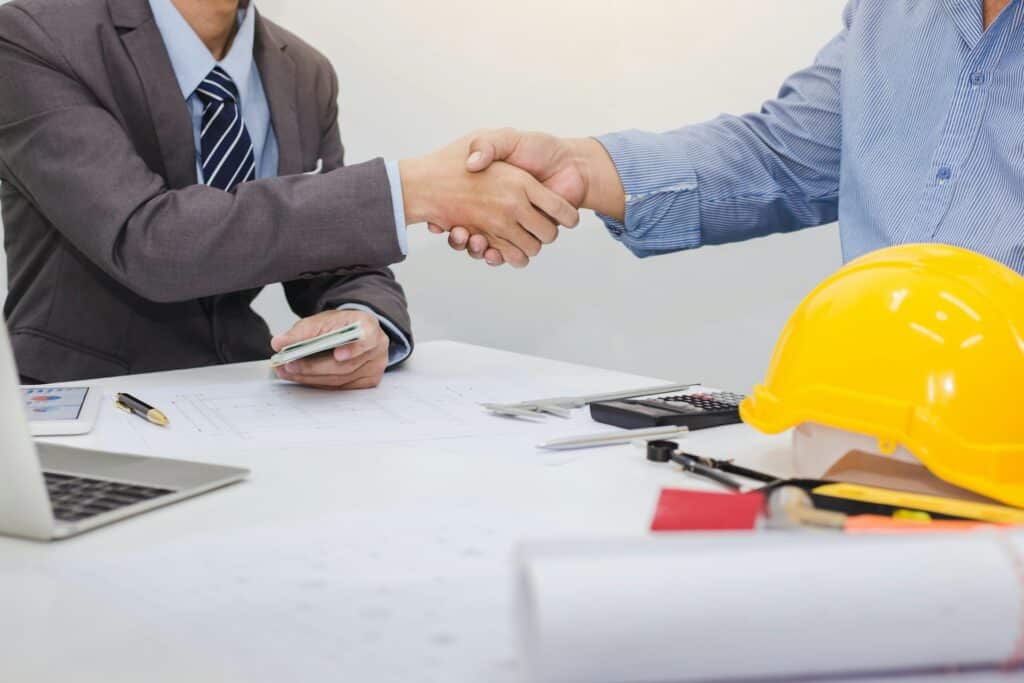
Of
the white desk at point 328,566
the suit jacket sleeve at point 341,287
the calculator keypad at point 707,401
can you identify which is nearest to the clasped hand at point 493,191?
the suit jacket sleeve at point 341,287

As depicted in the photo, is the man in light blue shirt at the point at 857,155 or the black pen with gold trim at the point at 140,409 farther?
the man in light blue shirt at the point at 857,155

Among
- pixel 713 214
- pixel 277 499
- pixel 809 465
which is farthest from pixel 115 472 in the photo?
pixel 713 214

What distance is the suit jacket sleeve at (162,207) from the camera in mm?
1229

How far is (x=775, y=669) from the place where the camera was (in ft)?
1.31

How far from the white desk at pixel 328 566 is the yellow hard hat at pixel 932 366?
0.15 meters

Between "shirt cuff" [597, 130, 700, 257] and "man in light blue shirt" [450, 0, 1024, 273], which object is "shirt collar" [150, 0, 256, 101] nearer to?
"man in light blue shirt" [450, 0, 1024, 273]

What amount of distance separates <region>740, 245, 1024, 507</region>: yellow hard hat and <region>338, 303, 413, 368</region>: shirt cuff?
2.25 feet

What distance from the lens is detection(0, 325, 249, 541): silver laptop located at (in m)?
0.64

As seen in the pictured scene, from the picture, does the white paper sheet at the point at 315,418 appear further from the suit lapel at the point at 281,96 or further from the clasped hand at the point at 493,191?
the suit lapel at the point at 281,96

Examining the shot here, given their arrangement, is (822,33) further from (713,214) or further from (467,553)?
(467,553)

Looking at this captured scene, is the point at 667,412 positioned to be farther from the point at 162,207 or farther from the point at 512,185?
the point at 162,207

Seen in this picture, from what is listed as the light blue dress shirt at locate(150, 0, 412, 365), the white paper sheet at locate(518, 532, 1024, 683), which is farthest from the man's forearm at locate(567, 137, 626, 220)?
the white paper sheet at locate(518, 532, 1024, 683)

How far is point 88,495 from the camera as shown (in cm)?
74

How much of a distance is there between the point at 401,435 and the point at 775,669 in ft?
2.04
